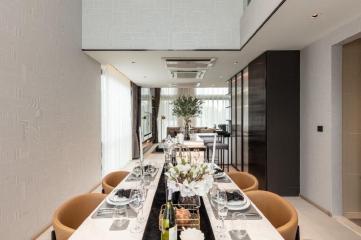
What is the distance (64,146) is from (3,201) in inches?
55.3

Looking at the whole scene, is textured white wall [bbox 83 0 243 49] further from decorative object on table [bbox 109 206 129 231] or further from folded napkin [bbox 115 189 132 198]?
decorative object on table [bbox 109 206 129 231]

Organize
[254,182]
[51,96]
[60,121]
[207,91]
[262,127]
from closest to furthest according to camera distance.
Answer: [254,182], [51,96], [60,121], [262,127], [207,91]

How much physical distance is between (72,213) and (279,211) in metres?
1.49

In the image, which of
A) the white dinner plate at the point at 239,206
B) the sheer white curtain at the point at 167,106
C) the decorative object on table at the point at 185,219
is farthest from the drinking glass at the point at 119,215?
the sheer white curtain at the point at 167,106

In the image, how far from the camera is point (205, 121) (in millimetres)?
14781

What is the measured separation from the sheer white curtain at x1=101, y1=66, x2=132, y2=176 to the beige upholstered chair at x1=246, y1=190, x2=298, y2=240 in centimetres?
434

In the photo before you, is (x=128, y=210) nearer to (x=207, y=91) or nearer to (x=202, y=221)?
(x=202, y=221)

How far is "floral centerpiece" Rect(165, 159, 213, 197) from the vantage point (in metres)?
1.56

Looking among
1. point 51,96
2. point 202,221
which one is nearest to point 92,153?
point 51,96

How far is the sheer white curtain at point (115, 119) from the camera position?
19.8ft

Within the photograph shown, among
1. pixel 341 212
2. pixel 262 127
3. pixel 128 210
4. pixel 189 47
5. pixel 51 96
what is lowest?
pixel 341 212

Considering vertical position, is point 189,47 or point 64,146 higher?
point 189,47

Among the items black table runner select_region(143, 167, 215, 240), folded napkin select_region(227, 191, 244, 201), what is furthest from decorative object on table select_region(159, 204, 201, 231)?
folded napkin select_region(227, 191, 244, 201)

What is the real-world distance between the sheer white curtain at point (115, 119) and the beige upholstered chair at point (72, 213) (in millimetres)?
3851
